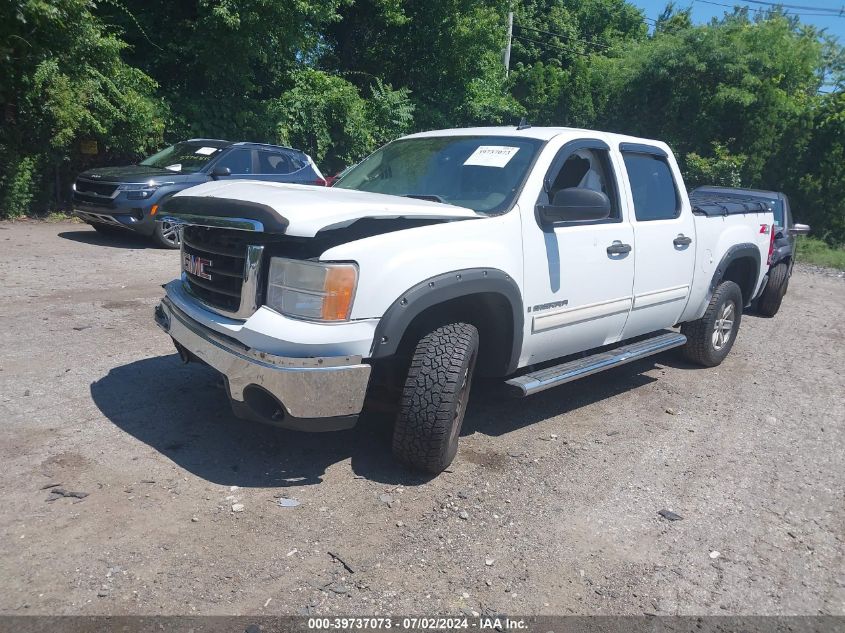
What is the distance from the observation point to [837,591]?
340 centimetres

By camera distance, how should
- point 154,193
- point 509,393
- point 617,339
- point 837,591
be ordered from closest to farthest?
1. point 837,591
2. point 509,393
3. point 617,339
4. point 154,193

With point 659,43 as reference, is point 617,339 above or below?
below

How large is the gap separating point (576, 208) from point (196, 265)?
2.31m

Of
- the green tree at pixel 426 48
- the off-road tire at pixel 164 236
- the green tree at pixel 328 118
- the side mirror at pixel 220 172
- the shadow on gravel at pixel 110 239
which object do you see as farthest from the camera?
the green tree at pixel 426 48

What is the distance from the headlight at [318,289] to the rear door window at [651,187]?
2.82 metres

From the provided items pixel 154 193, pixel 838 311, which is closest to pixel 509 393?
pixel 154 193

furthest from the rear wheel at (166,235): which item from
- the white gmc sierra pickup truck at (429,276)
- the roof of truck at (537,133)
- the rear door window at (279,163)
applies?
the roof of truck at (537,133)

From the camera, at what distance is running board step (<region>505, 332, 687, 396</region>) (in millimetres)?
4473

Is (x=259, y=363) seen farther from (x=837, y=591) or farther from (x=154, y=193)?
(x=154, y=193)

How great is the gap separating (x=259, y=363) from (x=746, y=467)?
3293 millimetres

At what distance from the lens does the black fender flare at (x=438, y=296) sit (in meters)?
3.66

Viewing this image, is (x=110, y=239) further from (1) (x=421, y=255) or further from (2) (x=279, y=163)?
(1) (x=421, y=255)

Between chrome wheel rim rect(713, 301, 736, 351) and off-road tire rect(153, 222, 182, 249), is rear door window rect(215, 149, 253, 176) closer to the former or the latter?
off-road tire rect(153, 222, 182, 249)

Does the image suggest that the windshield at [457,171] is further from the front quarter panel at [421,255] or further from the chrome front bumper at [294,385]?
the chrome front bumper at [294,385]
